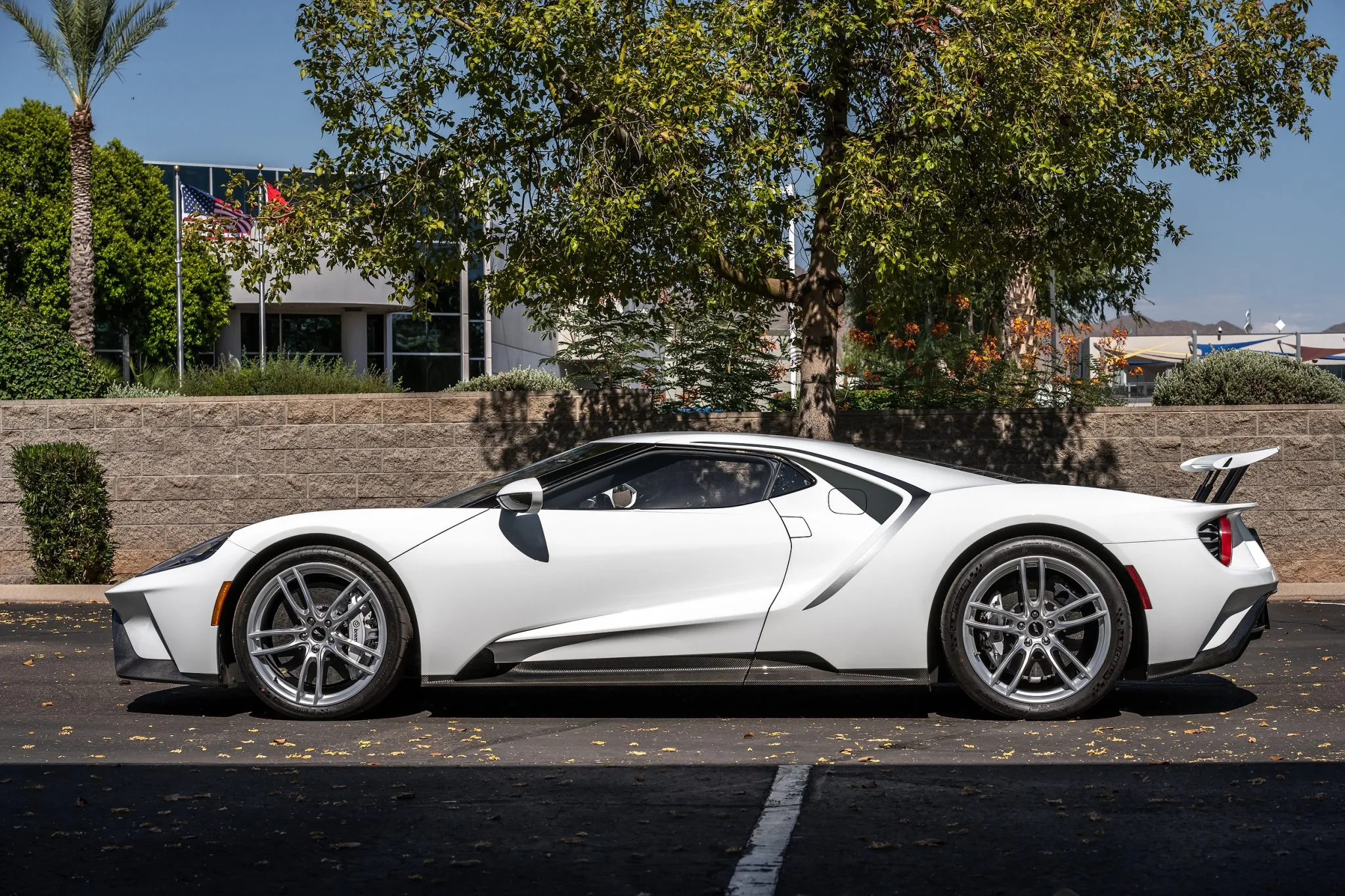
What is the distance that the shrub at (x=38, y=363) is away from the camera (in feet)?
42.5

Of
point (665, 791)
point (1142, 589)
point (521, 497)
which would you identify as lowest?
point (665, 791)

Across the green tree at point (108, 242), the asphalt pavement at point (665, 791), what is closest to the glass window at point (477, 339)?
the green tree at point (108, 242)

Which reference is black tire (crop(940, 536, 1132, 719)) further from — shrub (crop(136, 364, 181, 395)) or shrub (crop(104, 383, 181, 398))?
shrub (crop(136, 364, 181, 395))

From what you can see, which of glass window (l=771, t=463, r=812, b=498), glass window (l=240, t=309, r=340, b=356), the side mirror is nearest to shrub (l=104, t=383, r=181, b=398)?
the side mirror

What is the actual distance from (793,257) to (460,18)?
3.17 meters

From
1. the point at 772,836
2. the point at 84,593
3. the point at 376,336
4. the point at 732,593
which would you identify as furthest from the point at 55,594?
the point at 376,336

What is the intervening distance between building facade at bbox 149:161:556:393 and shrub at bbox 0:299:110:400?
2824 cm

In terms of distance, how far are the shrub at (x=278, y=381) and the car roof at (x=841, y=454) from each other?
807 centimetres

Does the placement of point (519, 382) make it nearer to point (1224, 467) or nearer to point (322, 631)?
point (322, 631)

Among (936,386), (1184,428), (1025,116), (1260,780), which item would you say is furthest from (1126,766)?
(936,386)

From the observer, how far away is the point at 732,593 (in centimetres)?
605

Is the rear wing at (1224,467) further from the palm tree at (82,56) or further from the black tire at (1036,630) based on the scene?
the palm tree at (82,56)

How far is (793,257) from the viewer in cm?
1147

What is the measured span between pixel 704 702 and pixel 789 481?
1.27 meters
